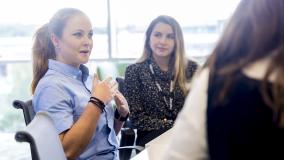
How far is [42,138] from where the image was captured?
115 centimetres

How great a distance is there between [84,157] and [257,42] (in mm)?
1117

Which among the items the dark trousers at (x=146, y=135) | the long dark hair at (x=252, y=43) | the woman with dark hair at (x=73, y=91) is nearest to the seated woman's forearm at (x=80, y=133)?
the woman with dark hair at (x=73, y=91)

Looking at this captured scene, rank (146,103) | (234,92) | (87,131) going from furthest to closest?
(146,103) → (87,131) → (234,92)

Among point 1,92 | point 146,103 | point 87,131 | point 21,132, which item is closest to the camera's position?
point 21,132

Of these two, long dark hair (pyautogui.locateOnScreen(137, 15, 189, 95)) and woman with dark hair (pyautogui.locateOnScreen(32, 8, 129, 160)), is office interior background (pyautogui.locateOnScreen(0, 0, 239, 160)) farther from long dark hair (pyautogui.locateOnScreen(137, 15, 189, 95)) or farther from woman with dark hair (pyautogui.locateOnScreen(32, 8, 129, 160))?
woman with dark hair (pyautogui.locateOnScreen(32, 8, 129, 160))

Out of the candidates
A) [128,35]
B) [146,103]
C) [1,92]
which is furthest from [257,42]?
[1,92]

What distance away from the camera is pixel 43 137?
45.7 inches

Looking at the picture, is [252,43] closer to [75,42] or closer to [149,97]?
[75,42]

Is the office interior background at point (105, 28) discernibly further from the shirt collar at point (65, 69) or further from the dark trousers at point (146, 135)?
the shirt collar at point (65, 69)

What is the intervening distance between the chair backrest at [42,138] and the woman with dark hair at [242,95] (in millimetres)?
557

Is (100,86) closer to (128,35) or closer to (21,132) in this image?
(21,132)

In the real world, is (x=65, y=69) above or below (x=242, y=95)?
below

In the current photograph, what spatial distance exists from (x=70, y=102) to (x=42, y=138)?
40 centimetres

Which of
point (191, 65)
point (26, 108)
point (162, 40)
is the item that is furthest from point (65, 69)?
point (191, 65)
